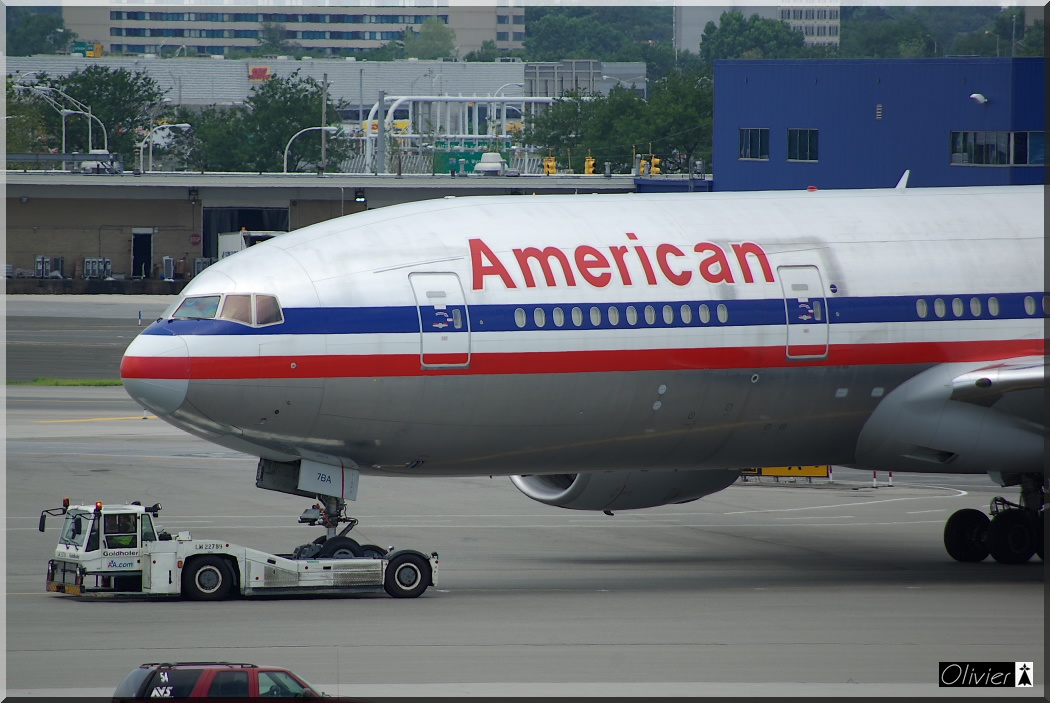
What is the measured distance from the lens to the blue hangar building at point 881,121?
64688mm

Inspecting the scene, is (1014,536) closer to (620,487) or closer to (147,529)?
(620,487)

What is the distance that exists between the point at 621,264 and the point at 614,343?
138 centimetres

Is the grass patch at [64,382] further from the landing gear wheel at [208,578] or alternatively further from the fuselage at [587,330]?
the landing gear wheel at [208,578]

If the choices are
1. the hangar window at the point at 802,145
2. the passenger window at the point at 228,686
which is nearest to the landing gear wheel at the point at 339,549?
the passenger window at the point at 228,686

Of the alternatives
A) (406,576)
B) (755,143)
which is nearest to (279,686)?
(406,576)

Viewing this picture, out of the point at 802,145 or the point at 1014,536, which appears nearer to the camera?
the point at 1014,536

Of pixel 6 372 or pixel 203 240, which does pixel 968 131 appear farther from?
pixel 203 240

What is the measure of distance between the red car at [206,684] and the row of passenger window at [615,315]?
34.3 feet

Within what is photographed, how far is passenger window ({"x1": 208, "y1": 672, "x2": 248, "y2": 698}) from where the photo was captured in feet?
48.2

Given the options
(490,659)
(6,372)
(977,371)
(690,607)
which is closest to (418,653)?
(490,659)

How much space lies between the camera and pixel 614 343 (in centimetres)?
2480

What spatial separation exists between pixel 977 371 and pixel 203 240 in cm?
8554

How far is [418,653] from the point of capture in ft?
66.4

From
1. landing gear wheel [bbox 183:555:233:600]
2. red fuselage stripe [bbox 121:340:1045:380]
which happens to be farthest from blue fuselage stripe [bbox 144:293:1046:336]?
landing gear wheel [bbox 183:555:233:600]
